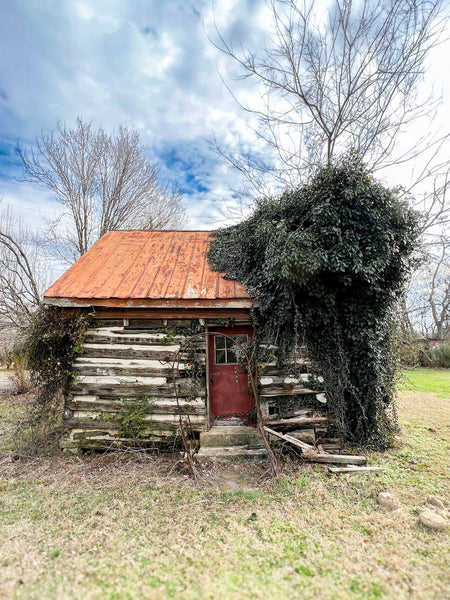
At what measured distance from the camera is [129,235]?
29.1ft

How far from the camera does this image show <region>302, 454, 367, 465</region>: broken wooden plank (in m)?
5.24

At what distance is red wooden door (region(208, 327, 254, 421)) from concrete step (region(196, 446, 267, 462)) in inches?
34.1

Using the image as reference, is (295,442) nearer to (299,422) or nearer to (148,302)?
(299,422)

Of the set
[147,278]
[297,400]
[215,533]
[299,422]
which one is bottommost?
[215,533]

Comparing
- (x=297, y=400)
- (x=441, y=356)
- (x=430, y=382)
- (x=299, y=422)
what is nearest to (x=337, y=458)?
(x=299, y=422)

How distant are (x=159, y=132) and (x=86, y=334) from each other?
12.1 m

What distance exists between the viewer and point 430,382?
1452 cm

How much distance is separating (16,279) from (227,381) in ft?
38.8

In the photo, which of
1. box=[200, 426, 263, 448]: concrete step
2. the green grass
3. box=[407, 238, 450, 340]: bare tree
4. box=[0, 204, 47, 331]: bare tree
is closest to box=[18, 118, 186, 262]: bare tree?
box=[0, 204, 47, 331]: bare tree

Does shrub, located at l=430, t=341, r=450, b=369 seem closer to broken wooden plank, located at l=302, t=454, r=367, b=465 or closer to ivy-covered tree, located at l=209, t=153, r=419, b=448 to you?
ivy-covered tree, located at l=209, t=153, r=419, b=448

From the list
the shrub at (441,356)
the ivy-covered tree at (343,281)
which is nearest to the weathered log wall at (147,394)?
the ivy-covered tree at (343,281)

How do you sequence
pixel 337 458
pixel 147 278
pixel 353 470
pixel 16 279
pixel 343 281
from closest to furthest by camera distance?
pixel 353 470 < pixel 337 458 < pixel 343 281 < pixel 147 278 < pixel 16 279

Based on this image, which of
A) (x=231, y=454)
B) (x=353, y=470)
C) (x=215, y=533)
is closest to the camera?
(x=215, y=533)

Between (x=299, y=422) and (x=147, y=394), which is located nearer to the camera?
(x=299, y=422)
